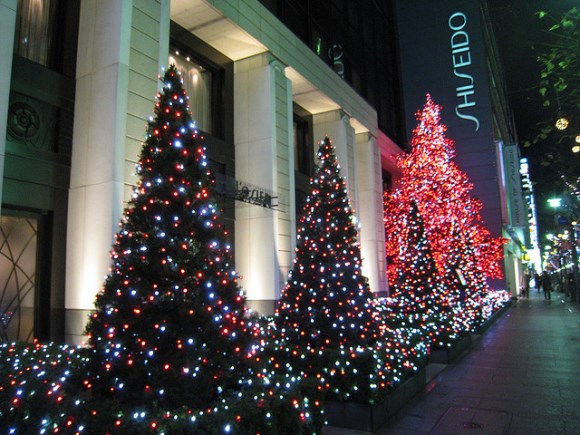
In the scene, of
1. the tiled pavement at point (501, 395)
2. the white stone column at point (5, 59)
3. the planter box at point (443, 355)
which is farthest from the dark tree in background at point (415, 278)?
the white stone column at point (5, 59)

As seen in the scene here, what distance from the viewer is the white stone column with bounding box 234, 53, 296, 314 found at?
1416cm

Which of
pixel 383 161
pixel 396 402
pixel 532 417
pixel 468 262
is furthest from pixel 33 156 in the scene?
pixel 383 161

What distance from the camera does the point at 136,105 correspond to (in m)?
9.71

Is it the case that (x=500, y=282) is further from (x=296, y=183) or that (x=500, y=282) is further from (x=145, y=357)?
(x=145, y=357)

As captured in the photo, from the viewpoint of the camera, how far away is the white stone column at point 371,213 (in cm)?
2130

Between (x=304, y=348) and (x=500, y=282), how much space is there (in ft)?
94.5

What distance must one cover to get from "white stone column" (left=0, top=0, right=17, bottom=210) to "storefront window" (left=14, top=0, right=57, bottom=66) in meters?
1.44

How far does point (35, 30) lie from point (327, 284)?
321 inches

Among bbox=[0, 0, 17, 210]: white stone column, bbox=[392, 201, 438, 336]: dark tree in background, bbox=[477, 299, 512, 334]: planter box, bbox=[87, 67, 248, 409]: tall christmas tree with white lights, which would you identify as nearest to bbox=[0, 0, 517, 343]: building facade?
bbox=[0, 0, 17, 210]: white stone column

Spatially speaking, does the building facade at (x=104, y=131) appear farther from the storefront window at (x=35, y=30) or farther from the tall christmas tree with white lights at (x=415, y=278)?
the tall christmas tree with white lights at (x=415, y=278)

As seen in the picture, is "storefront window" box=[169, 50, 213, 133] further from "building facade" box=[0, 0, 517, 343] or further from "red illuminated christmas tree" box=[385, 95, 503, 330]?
"red illuminated christmas tree" box=[385, 95, 503, 330]

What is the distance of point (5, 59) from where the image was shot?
7.56 meters

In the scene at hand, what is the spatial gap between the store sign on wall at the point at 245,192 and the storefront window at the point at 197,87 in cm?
207

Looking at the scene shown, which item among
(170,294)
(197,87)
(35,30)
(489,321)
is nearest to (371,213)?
(489,321)
